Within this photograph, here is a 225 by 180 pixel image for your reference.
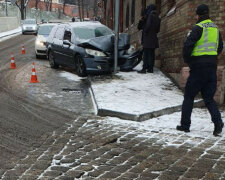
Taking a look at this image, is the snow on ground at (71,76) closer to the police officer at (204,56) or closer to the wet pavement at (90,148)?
the wet pavement at (90,148)

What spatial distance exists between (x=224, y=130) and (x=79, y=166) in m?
2.78

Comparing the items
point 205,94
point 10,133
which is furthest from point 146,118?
point 10,133

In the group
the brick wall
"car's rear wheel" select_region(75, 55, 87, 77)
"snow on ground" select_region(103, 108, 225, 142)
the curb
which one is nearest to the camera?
"snow on ground" select_region(103, 108, 225, 142)

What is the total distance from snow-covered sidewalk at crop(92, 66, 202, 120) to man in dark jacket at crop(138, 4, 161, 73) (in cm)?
62

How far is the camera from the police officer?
5527 mm

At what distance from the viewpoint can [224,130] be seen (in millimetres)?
6000

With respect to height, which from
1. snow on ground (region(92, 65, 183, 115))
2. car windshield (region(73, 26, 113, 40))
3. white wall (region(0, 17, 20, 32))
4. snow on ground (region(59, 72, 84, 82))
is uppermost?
white wall (region(0, 17, 20, 32))

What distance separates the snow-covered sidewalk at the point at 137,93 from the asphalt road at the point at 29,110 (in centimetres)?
46

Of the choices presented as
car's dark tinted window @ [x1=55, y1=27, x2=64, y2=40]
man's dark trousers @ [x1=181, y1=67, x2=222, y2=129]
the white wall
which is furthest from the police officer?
the white wall

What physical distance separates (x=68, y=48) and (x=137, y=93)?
4.23m

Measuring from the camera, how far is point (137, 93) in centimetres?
888

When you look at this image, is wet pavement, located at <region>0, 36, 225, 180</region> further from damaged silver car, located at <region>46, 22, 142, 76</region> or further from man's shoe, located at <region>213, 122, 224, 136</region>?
damaged silver car, located at <region>46, 22, 142, 76</region>

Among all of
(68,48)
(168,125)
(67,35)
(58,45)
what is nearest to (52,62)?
(58,45)

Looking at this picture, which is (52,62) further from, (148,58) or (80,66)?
(148,58)
